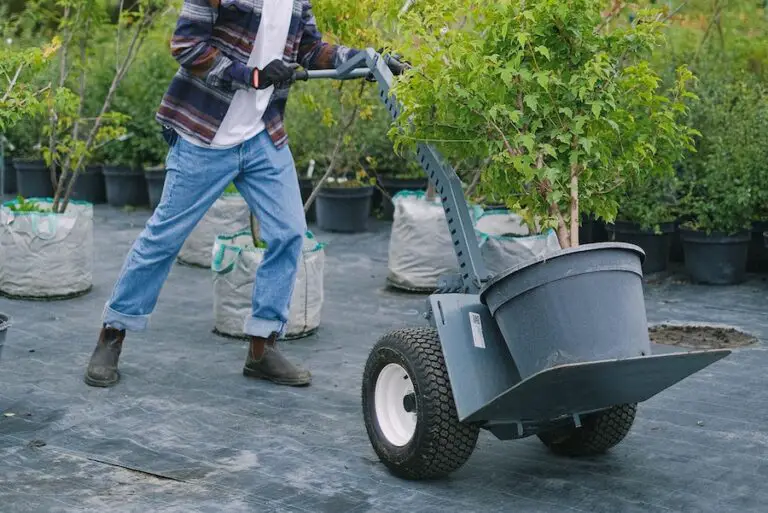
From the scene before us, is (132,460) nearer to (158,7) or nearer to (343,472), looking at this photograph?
(343,472)

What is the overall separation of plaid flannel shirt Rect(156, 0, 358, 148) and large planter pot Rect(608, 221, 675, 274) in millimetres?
2959

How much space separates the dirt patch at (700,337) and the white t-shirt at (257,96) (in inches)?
90.7

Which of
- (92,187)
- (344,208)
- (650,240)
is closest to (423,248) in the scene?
(650,240)

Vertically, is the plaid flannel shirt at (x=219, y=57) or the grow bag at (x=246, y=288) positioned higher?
the plaid flannel shirt at (x=219, y=57)

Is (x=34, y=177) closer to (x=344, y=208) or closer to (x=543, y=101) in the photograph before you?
A: (x=344, y=208)

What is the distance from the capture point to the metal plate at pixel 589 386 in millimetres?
3348

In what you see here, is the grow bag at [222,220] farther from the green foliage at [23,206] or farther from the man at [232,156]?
the man at [232,156]

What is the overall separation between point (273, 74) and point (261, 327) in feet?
3.75

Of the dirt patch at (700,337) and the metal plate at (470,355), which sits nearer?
the metal plate at (470,355)

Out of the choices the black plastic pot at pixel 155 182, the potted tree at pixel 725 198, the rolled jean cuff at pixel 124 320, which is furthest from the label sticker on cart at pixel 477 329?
the black plastic pot at pixel 155 182

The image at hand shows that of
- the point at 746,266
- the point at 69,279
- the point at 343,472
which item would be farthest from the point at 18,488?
the point at 746,266

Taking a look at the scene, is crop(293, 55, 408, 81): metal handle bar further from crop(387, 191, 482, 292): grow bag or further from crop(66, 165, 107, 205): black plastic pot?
crop(66, 165, 107, 205): black plastic pot

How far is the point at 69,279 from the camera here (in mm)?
6477

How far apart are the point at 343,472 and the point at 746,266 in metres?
4.23
